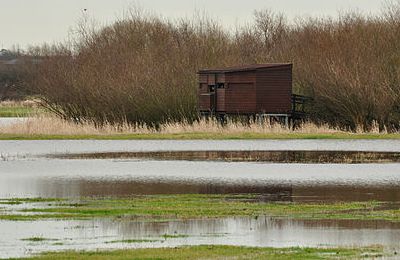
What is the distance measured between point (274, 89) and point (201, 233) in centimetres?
4146

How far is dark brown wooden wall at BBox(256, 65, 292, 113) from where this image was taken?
197ft

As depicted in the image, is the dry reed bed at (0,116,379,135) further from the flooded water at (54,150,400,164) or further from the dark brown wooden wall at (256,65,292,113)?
the flooded water at (54,150,400,164)

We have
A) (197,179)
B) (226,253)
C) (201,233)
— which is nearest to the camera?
(226,253)

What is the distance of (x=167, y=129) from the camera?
2249 inches

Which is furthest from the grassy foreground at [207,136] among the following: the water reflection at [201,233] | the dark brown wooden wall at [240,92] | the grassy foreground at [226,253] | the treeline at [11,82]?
the treeline at [11,82]

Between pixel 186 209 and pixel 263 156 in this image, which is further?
pixel 263 156

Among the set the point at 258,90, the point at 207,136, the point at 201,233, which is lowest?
the point at 201,233

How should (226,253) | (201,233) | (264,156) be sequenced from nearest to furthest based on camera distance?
(226,253)
(201,233)
(264,156)

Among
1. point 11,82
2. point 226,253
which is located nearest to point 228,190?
point 226,253

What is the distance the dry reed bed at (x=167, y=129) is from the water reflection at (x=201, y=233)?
33.9 m

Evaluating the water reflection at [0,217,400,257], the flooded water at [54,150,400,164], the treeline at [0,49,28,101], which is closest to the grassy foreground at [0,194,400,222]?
the water reflection at [0,217,400,257]

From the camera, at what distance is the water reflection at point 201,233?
18.0 meters

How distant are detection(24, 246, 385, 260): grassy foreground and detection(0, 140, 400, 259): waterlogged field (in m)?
0.02

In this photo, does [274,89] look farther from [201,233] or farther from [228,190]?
[201,233]
